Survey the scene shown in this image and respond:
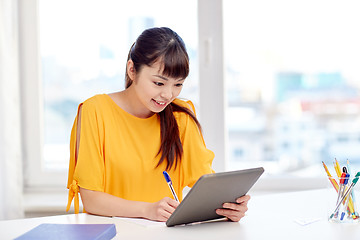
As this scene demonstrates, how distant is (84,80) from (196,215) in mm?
1755

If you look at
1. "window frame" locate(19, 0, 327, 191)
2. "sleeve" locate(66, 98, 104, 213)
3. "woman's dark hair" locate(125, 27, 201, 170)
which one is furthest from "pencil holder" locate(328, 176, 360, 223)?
"window frame" locate(19, 0, 327, 191)

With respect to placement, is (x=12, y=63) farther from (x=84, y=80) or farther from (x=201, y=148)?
(x=201, y=148)

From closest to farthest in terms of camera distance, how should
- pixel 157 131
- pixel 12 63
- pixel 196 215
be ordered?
1. pixel 196 215
2. pixel 157 131
3. pixel 12 63

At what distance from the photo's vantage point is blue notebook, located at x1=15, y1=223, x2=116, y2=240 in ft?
3.97

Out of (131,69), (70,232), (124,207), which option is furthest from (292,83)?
→ (70,232)

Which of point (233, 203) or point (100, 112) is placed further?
point (100, 112)

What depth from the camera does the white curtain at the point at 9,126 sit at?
2580 mm

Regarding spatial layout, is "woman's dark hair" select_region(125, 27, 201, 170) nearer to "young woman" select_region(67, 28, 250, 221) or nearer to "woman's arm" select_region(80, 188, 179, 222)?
"young woman" select_region(67, 28, 250, 221)

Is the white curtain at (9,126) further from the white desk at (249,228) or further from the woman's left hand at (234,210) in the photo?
the woman's left hand at (234,210)

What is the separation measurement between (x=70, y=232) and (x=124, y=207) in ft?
1.04

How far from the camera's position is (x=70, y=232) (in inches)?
49.7

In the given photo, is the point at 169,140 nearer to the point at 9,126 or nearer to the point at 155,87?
the point at 155,87

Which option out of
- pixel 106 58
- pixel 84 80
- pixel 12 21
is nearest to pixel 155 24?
pixel 106 58

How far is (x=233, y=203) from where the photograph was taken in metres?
1.45
